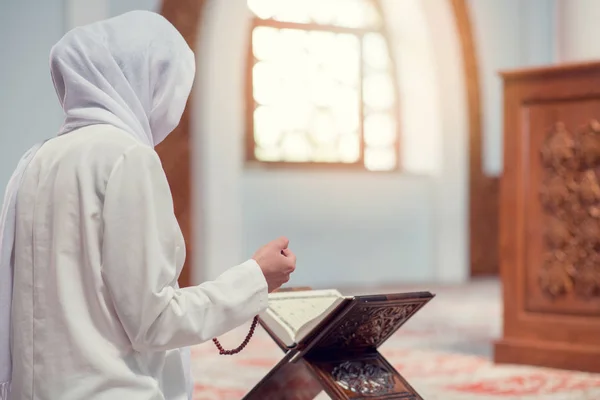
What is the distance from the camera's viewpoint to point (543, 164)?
4.32 m

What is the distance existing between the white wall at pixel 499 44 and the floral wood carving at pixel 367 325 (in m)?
7.27

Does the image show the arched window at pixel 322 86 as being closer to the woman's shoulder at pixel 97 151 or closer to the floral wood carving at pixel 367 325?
the floral wood carving at pixel 367 325

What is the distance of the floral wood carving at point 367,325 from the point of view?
224cm

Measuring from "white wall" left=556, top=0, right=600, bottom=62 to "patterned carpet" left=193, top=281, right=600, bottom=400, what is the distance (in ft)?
5.53

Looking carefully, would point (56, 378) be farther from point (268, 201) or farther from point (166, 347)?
point (268, 201)

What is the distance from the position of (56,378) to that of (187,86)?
63cm

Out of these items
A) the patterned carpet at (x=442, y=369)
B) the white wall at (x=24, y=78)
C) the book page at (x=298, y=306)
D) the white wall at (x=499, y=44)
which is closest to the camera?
the book page at (x=298, y=306)

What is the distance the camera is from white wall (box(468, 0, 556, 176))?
31.4 feet

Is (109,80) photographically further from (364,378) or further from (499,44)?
(499,44)

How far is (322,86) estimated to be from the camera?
364 inches

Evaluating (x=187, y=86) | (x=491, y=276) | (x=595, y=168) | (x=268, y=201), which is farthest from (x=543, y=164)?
(x=491, y=276)

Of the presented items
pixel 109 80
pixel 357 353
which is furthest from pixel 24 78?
pixel 109 80

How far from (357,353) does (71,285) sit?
95cm

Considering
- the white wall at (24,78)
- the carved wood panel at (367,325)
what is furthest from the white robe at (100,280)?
the white wall at (24,78)
